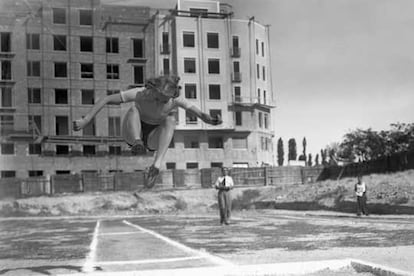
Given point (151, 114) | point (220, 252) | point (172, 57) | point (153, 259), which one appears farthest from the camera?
point (220, 252)

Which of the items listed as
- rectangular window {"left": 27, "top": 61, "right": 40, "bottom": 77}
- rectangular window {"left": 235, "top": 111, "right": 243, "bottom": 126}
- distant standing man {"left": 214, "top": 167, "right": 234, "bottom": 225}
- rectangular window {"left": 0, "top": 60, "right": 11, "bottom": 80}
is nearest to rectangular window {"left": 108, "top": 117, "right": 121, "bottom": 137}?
rectangular window {"left": 27, "top": 61, "right": 40, "bottom": 77}

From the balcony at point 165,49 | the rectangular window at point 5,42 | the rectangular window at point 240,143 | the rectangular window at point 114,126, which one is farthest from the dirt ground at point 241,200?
the rectangular window at point 114,126

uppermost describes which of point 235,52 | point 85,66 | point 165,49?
point 235,52

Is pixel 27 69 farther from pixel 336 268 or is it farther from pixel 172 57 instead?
pixel 336 268

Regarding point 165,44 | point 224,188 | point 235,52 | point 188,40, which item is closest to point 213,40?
point 188,40

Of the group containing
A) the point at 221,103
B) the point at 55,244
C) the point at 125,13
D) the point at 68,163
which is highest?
the point at 125,13

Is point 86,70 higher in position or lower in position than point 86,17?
lower

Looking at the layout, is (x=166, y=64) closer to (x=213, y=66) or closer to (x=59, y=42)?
(x=59, y=42)

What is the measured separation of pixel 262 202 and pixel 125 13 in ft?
132

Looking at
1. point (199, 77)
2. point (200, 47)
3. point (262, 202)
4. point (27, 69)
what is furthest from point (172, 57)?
point (262, 202)

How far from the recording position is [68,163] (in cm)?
1308

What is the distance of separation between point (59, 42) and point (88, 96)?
885mm

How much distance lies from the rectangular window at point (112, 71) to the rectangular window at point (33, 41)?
54.4 inches

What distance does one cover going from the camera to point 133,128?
7184 millimetres
